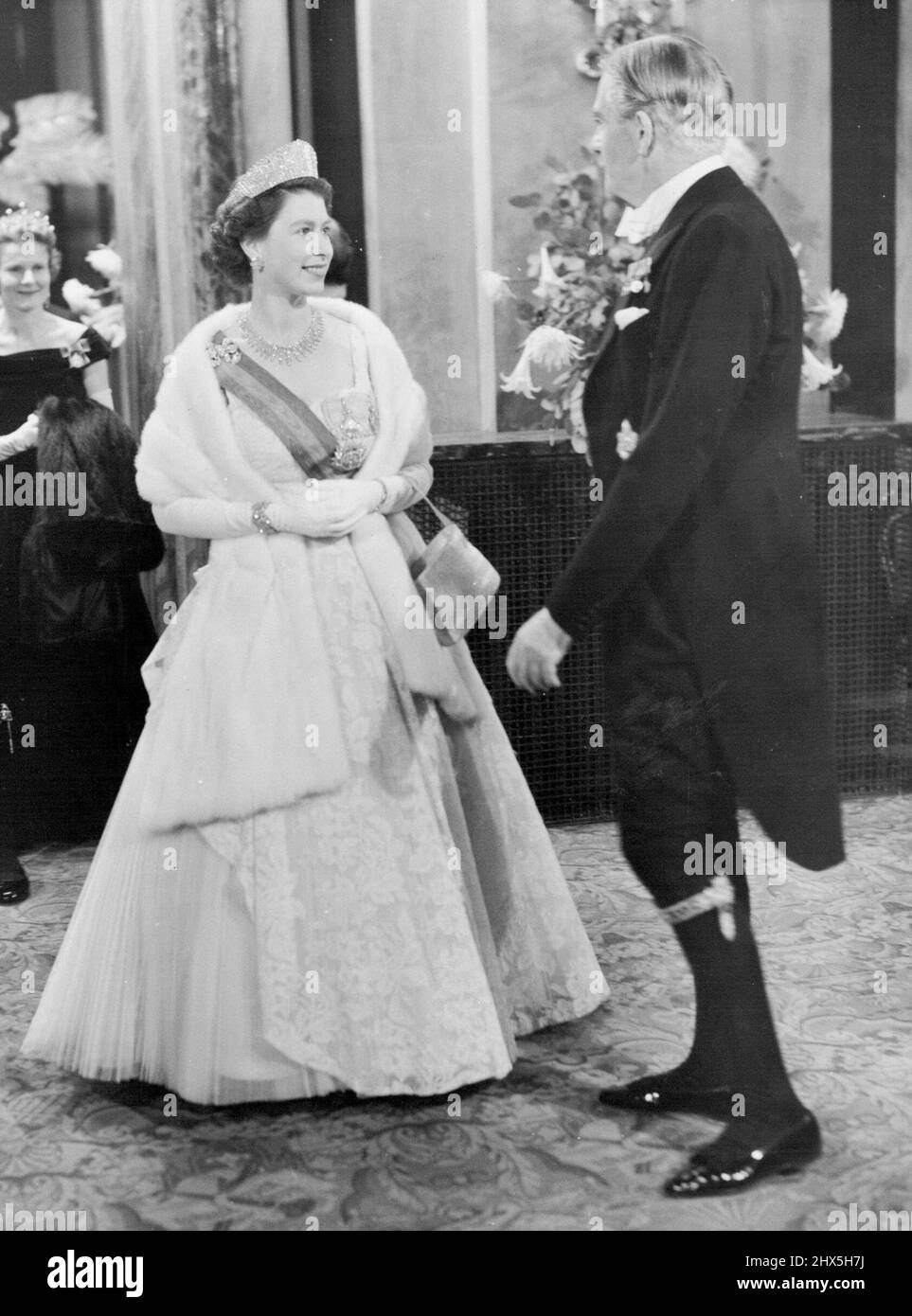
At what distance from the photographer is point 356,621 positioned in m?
2.94

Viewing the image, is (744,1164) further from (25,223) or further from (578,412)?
(25,223)

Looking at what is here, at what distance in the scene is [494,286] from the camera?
9.48 ft

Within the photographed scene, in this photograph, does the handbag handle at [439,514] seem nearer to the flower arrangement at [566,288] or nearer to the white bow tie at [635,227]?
the flower arrangement at [566,288]

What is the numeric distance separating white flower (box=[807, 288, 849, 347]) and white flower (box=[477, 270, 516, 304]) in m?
0.50

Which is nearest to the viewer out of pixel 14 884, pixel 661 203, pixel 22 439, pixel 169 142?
pixel 661 203

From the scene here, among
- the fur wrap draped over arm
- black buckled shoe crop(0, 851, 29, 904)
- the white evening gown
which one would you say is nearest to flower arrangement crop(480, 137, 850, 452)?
the fur wrap draped over arm

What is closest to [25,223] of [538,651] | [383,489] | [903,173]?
[383,489]

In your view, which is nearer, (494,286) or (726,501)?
(726,501)

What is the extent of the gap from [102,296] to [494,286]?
654 millimetres

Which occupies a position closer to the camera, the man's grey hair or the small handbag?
the man's grey hair

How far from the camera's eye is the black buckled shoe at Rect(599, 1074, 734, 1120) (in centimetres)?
288

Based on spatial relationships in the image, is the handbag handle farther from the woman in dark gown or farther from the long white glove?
the long white glove

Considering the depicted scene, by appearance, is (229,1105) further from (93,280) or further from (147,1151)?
(93,280)

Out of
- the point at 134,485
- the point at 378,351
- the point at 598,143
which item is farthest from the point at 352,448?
the point at 598,143
